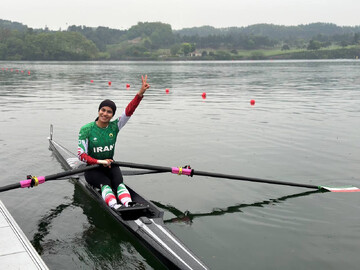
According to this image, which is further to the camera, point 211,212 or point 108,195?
point 211,212

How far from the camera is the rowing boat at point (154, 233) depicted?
5738 mm

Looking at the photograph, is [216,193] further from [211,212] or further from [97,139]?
[97,139]

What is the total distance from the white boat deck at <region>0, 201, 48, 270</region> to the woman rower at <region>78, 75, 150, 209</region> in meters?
2.06

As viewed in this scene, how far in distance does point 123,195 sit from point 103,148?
1.27 metres

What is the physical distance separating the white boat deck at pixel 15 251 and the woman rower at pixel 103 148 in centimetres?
206

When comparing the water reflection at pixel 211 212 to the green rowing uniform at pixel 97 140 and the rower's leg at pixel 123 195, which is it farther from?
the green rowing uniform at pixel 97 140

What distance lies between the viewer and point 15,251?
552 centimetres

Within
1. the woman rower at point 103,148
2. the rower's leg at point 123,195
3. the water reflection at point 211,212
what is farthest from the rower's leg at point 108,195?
the water reflection at point 211,212

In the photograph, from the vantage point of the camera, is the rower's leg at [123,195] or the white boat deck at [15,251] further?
the rower's leg at [123,195]

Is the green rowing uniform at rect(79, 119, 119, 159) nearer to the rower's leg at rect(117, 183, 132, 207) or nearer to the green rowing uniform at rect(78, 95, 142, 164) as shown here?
the green rowing uniform at rect(78, 95, 142, 164)

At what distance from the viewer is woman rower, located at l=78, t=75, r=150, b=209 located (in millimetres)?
Result: 8016

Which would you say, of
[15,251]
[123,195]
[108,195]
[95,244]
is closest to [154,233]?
[95,244]

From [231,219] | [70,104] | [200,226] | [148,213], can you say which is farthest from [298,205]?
[70,104]

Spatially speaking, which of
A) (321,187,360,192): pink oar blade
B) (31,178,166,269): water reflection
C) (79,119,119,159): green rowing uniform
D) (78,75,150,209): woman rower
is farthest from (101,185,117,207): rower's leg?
(321,187,360,192): pink oar blade
